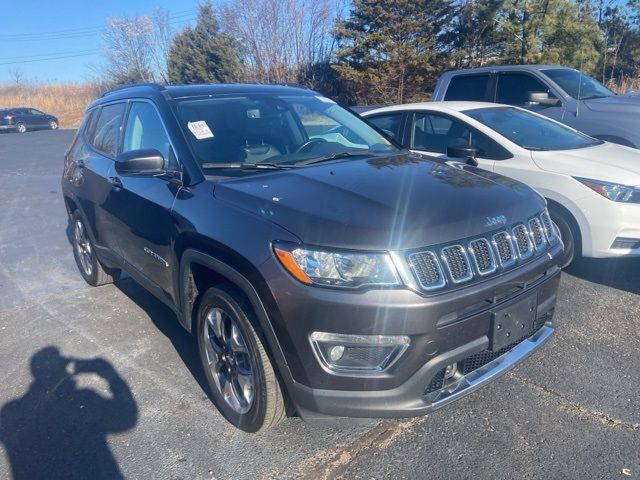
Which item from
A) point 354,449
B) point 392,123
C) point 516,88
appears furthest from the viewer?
point 516,88

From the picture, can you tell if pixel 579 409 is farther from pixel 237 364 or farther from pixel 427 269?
pixel 237 364

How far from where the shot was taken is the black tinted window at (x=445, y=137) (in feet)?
17.1

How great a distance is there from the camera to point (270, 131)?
373 centimetres

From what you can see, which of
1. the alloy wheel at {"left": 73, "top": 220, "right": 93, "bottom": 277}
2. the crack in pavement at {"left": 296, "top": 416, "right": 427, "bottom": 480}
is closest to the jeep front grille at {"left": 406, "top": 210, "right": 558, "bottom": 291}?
the crack in pavement at {"left": 296, "top": 416, "right": 427, "bottom": 480}

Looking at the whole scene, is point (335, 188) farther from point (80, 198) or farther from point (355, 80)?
point (355, 80)

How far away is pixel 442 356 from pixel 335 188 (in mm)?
1014

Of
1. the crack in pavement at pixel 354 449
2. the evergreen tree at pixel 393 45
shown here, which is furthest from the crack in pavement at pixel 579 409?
the evergreen tree at pixel 393 45

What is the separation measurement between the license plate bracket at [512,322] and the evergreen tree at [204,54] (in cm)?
3135

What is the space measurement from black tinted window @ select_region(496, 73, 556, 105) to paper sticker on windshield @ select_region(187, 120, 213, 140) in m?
5.76

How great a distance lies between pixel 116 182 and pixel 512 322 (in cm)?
289

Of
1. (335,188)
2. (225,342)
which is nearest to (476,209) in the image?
(335,188)

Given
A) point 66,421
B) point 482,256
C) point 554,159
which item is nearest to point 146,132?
point 66,421

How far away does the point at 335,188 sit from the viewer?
282 centimetres

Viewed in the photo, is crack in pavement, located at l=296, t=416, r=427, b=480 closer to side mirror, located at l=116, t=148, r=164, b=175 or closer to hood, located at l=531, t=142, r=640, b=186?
side mirror, located at l=116, t=148, r=164, b=175
